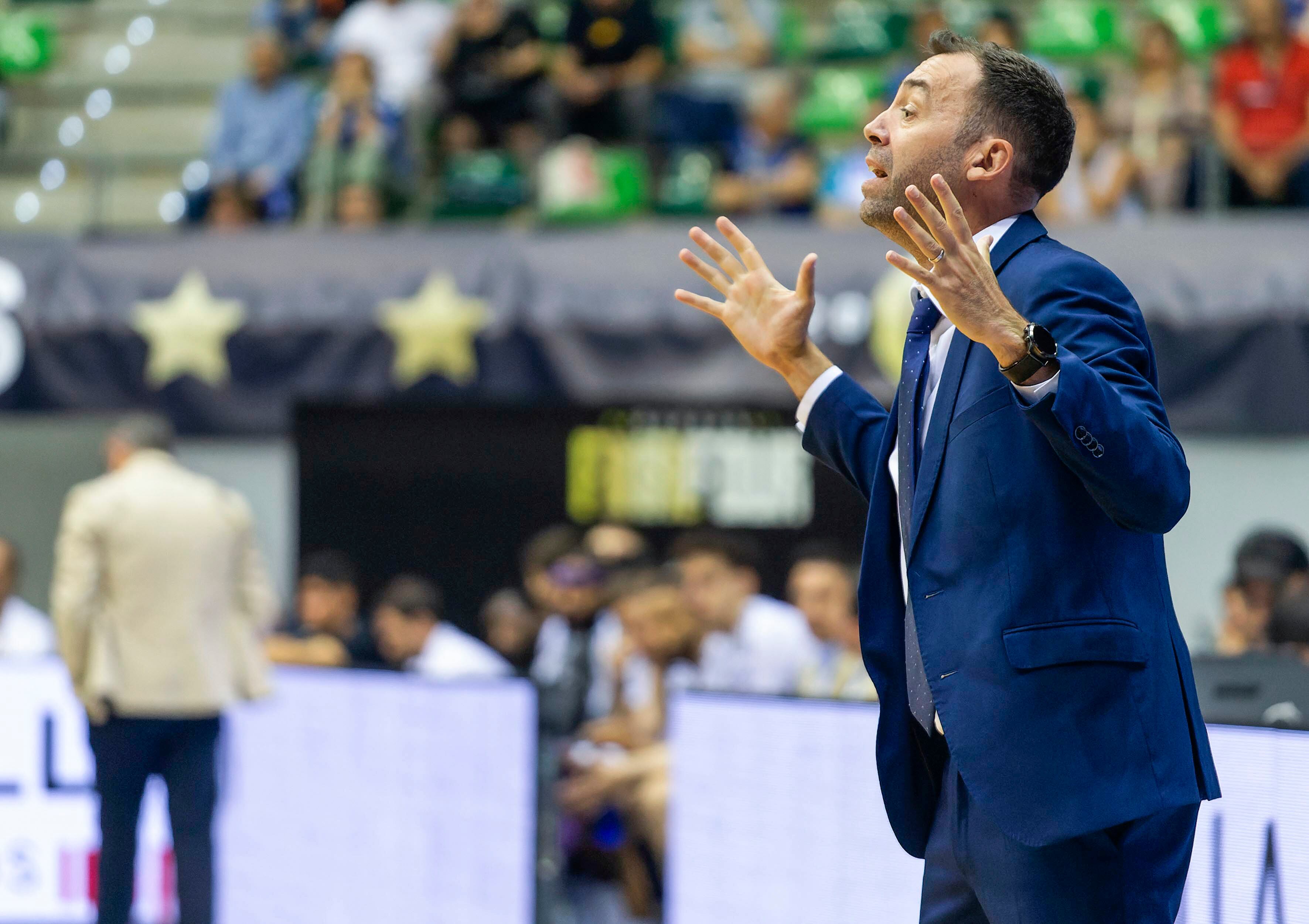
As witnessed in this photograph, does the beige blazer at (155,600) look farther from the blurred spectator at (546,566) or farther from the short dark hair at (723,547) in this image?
the short dark hair at (723,547)

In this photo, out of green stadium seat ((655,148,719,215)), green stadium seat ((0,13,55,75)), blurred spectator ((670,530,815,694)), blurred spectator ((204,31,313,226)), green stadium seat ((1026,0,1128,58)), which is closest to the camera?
blurred spectator ((670,530,815,694))

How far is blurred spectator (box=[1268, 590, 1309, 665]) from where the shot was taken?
5344mm

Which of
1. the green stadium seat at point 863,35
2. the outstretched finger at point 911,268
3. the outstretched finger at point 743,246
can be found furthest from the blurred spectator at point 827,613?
the green stadium seat at point 863,35

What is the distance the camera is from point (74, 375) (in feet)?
30.7

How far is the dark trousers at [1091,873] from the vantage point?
206 centimetres

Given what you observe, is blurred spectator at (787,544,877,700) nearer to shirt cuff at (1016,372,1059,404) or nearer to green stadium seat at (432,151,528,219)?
green stadium seat at (432,151,528,219)

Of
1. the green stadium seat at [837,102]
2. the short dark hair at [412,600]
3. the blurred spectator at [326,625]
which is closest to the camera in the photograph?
the short dark hair at [412,600]

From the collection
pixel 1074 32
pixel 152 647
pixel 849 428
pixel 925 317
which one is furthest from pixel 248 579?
pixel 1074 32

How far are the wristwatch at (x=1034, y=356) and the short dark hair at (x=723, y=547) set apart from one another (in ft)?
17.9

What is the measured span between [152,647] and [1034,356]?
463 cm

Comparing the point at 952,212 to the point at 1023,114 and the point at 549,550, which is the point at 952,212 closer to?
the point at 1023,114

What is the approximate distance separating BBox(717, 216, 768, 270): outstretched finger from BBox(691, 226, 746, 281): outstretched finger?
18 millimetres

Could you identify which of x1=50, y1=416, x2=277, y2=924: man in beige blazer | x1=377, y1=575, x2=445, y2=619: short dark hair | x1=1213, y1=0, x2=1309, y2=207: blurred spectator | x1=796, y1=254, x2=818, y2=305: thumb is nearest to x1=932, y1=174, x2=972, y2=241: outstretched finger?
x1=796, y1=254, x2=818, y2=305: thumb

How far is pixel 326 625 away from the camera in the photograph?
7.96 meters
